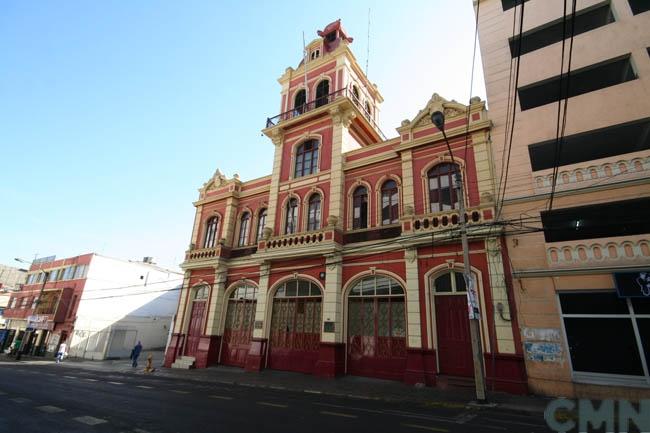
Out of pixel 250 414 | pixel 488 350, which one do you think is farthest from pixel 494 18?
pixel 250 414

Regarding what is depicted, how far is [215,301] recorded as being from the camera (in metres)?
19.3

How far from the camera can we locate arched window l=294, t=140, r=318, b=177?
19.2m

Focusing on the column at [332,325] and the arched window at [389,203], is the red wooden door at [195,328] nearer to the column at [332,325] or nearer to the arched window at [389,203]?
the column at [332,325]


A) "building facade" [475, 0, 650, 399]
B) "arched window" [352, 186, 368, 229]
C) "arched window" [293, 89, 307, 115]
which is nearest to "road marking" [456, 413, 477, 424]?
"building facade" [475, 0, 650, 399]

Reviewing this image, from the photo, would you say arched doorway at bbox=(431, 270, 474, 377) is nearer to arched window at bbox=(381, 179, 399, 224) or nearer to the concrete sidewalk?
the concrete sidewalk

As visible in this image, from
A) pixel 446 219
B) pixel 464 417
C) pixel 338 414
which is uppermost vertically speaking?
pixel 446 219

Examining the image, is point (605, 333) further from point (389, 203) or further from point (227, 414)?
point (227, 414)

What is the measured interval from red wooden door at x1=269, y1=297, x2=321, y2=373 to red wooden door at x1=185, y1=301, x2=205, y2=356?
579 cm

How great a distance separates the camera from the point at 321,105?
20.2m

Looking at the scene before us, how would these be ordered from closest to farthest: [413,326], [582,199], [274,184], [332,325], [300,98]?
1. [582,199]
2. [413,326]
3. [332,325]
4. [274,184]
5. [300,98]

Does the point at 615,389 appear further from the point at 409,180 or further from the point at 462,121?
the point at 462,121

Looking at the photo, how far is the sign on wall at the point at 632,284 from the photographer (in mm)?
9641
